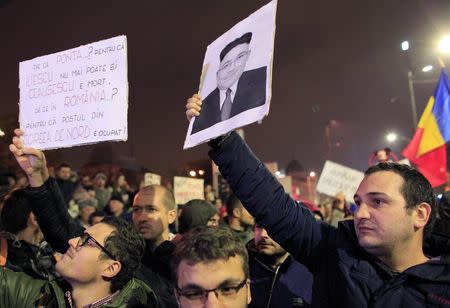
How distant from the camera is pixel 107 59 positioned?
324 centimetres

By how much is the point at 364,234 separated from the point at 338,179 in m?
7.45

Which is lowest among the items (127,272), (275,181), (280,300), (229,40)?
(280,300)

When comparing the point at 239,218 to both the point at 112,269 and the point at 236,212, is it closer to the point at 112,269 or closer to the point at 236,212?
the point at 236,212

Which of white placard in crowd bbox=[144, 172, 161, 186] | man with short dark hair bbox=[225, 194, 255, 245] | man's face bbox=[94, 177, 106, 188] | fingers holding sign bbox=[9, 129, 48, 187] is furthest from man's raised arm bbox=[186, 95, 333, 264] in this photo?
man's face bbox=[94, 177, 106, 188]

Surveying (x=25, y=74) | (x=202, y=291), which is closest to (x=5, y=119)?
(x=25, y=74)

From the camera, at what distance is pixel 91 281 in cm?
292

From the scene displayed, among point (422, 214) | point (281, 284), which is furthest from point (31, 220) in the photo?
point (422, 214)

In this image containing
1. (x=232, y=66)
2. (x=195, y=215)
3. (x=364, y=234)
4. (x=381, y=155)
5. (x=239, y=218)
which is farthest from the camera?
(x=381, y=155)

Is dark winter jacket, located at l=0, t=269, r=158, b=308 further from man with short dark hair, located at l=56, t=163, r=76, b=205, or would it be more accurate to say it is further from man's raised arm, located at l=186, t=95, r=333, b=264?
man with short dark hair, located at l=56, t=163, r=76, b=205

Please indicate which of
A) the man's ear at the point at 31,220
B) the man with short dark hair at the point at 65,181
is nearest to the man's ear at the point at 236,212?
the man's ear at the point at 31,220

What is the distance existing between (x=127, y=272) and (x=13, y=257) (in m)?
0.95

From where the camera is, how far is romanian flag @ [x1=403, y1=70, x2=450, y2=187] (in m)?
8.62

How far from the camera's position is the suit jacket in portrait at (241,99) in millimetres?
2418

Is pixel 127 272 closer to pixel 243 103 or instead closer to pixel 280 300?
pixel 280 300
